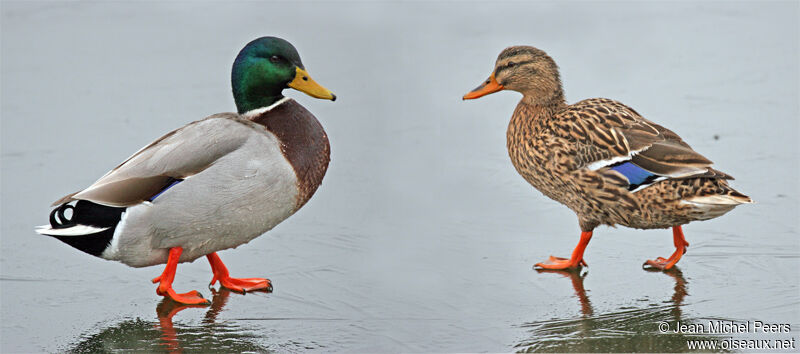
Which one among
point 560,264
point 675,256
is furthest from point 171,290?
point 675,256

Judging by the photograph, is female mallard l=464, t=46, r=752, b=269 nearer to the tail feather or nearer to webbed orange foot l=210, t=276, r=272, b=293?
webbed orange foot l=210, t=276, r=272, b=293

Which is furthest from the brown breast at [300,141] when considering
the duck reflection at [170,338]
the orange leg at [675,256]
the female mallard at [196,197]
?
the orange leg at [675,256]

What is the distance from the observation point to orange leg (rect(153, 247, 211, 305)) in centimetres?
416

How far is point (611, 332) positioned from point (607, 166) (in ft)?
3.39

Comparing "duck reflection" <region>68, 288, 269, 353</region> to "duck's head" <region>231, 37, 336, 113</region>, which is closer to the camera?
"duck reflection" <region>68, 288, 269, 353</region>

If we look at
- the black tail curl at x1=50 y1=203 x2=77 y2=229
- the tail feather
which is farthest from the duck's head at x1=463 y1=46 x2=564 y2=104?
the black tail curl at x1=50 y1=203 x2=77 y2=229

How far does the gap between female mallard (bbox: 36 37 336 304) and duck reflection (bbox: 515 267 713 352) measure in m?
1.22

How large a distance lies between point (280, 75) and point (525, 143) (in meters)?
1.28

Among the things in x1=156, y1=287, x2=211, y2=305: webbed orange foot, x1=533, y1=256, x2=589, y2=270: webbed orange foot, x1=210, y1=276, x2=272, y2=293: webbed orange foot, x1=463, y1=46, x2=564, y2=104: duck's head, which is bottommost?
x1=156, y1=287, x2=211, y2=305: webbed orange foot

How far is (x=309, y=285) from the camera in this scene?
4.36 m

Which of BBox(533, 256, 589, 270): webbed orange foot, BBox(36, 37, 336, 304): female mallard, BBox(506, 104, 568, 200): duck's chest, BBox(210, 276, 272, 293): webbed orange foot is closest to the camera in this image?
BBox(36, 37, 336, 304): female mallard

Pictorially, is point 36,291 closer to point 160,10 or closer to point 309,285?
point 309,285

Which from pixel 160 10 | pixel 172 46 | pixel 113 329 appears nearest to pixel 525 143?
pixel 113 329

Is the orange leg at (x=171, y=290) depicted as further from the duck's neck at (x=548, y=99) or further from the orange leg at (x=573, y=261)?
the duck's neck at (x=548, y=99)
